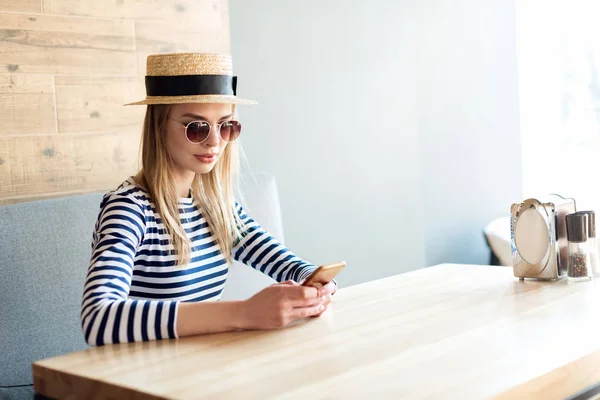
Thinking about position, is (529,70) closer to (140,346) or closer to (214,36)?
(214,36)

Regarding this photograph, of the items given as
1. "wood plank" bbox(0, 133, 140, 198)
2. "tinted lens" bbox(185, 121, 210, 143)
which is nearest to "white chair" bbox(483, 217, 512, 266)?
"wood plank" bbox(0, 133, 140, 198)

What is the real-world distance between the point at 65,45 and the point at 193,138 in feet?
2.68

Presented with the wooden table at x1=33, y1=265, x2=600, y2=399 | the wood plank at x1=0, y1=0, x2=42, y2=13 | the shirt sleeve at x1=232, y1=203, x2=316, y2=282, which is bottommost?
the wooden table at x1=33, y1=265, x2=600, y2=399

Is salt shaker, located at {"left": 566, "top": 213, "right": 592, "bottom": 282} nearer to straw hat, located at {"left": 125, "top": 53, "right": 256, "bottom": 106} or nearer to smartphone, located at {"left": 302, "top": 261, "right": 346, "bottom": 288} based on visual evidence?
smartphone, located at {"left": 302, "top": 261, "right": 346, "bottom": 288}

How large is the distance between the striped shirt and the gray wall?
41.5 inches

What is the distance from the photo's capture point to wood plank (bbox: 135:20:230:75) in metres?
2.71

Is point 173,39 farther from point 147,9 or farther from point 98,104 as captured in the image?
point 98,104

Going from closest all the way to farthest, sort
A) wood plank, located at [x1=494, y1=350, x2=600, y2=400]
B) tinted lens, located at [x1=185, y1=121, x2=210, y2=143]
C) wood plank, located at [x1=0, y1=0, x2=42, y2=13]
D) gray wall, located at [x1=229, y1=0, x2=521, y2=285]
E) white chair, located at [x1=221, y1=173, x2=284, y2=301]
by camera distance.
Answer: wood plank, located at [x1=494, y1=350, x2=600, y2=400]
tinted lens, located at [x1=185, y1=121, x2=210, y2=143]
wood plank, located at [x1=0, y1=0, x2=42, y2=13]
white chair, located at [x1=221, y1=173, x2=284, y2=301]
gray wall, located at [x1=229, y1=0, x2=521, y2=285]

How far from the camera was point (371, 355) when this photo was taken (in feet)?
4.53

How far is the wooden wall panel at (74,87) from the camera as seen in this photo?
2.39m

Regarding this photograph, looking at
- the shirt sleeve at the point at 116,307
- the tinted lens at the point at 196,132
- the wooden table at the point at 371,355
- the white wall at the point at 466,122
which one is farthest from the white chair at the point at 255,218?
the white wall at the point at 466,122

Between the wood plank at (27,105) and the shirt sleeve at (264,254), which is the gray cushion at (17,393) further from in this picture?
the wood plank at (27,105)

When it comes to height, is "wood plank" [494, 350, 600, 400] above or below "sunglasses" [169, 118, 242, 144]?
below

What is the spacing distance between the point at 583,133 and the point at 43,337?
116 inches
